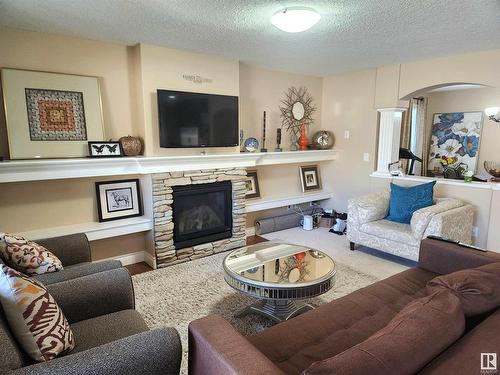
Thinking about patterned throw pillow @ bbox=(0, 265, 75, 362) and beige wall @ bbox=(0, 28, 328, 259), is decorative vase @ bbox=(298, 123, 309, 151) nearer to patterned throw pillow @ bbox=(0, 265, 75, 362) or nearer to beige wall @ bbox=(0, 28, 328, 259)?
beige wall @ bbox=(0, 28, 328, 259)

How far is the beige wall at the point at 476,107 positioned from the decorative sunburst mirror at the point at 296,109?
10.8 ft

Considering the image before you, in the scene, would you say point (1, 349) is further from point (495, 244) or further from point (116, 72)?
point (495, 244)

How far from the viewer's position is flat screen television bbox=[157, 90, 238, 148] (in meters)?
3.52

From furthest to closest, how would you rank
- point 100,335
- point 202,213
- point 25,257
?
point 202,213
point 25,257
point 100,335

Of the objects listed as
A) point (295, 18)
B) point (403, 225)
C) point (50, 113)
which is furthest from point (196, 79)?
point (403, 225)

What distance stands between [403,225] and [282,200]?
1.71 metres

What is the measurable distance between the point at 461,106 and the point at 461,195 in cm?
355

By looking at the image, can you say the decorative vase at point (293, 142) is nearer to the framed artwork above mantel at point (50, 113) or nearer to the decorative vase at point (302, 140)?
the decorative vase at point (302, 140)

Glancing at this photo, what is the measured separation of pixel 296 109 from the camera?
16.5 feet

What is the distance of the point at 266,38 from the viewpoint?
3.18 metres

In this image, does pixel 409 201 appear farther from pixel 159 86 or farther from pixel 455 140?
pixel 455 140

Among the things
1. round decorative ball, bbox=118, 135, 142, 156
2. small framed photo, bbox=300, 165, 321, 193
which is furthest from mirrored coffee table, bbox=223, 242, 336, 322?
small framed photo, bbox=300, 165, 321, 193

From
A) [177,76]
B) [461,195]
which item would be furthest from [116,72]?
[461,195]

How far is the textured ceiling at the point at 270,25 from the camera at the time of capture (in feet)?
7.79
